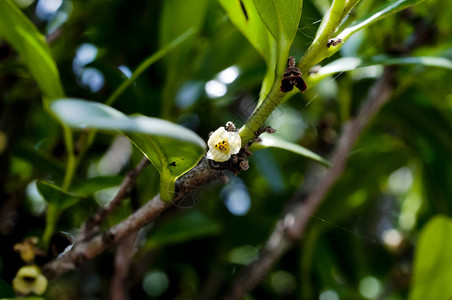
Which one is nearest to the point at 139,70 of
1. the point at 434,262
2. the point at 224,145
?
the point at 224,145

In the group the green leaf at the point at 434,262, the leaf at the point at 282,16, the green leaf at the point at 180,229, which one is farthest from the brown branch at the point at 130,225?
the green leaf at the point at 434,262

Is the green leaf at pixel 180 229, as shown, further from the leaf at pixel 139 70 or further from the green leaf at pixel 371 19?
the green leaf at pixel 371 19

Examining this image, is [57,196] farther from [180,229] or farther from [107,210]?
[180,229]

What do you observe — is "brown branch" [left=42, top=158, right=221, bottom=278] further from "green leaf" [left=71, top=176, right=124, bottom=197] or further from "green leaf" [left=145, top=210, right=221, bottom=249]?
"green leaf" [left=145, top=210, right=221, bottom=249]

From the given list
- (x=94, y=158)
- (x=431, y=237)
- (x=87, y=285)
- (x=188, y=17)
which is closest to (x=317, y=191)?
(x=431, y=237)

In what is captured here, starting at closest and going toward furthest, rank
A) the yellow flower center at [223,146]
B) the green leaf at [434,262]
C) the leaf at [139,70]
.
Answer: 1. the yellow flower center at [223,146]
2. the leaf at [139,70]
3. the green leaf at [434,262]

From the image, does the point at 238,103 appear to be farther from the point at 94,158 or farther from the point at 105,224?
the point at 105,224
